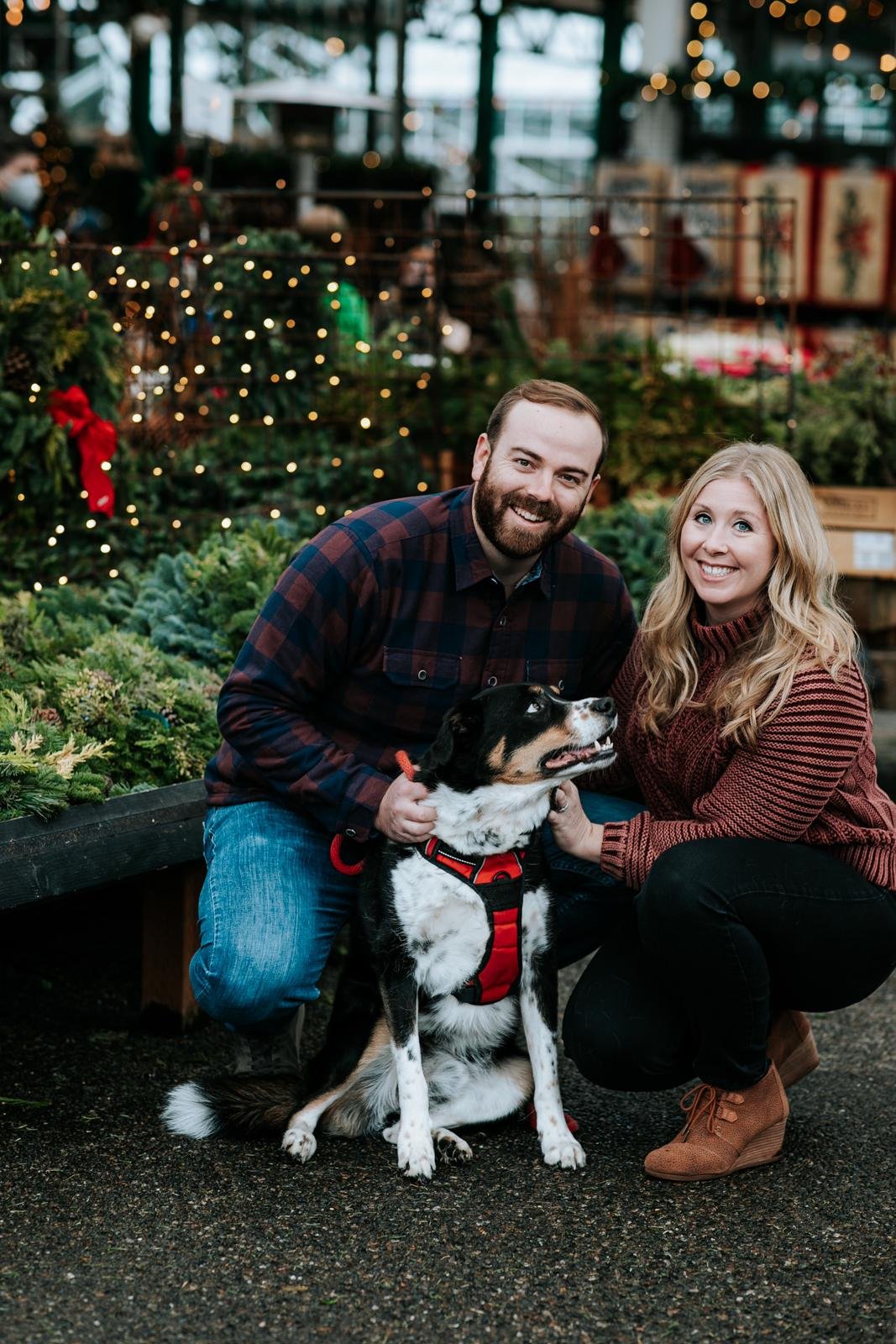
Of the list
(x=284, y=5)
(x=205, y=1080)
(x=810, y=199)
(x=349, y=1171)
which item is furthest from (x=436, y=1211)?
(x=284, y=5)

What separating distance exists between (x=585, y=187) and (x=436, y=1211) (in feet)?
43.7

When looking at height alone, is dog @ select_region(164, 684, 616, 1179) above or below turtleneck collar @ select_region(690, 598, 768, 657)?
below

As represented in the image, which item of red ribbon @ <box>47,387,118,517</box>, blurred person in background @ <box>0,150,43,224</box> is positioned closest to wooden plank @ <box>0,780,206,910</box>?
red ribbon @ <box>47,387,118,517</box>

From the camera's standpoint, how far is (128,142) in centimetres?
1434

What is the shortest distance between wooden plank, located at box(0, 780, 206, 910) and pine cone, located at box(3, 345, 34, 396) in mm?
1987

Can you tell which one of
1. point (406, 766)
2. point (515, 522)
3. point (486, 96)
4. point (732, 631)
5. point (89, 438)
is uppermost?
point (486, 96)

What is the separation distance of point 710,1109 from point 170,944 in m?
1.43

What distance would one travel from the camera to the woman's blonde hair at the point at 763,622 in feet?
9.63

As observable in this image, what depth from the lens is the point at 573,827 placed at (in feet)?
10.0

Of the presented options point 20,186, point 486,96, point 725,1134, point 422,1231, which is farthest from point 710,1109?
point 486,96

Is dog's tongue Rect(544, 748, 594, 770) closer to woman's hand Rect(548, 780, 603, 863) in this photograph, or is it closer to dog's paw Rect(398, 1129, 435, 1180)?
woman's hand Rect(548, 780, 603, 863)

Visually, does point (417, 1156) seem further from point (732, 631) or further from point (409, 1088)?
point (732, 631)

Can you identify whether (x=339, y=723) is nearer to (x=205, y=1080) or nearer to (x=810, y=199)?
(x=205, y=1080)

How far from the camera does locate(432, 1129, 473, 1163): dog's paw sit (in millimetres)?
2984
